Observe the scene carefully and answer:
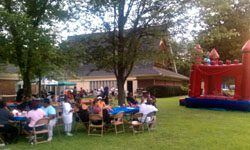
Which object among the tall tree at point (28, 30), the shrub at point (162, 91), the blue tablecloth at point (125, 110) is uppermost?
the tall tree at point (28, 30)

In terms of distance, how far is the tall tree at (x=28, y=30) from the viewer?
17.9m

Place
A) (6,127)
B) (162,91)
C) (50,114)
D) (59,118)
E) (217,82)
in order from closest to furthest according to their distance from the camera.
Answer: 1. (6,127)
2. (50,114)
3. (59,118)
4. (217,82)
5. (162,91)

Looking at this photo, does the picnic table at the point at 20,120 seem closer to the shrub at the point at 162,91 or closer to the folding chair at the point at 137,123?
the folding chair at the point at 137,123

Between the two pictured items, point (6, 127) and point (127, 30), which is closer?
point (6, 127)

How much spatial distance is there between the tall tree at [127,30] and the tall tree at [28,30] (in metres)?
2.15

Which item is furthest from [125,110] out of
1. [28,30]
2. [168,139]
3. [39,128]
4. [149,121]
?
[28,30]

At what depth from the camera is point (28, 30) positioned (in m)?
18.0

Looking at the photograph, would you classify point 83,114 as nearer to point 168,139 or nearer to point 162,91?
point 168,139

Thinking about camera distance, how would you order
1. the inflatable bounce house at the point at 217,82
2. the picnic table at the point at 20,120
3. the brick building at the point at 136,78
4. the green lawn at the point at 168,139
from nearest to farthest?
the green lawn at the point at 168,139
the picnic table at the point at 20,120
the inflatable bounce house at the point at 217,82
the brick building at the point at 136,78

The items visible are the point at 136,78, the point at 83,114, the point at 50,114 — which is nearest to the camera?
the point at 50,114

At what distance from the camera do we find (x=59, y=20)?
20453 mm

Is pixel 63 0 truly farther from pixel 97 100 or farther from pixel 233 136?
pixel 233 136

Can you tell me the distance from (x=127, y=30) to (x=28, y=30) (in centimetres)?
519

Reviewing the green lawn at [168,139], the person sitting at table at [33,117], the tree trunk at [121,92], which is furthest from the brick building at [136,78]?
the person sitting at table at [33,117]
